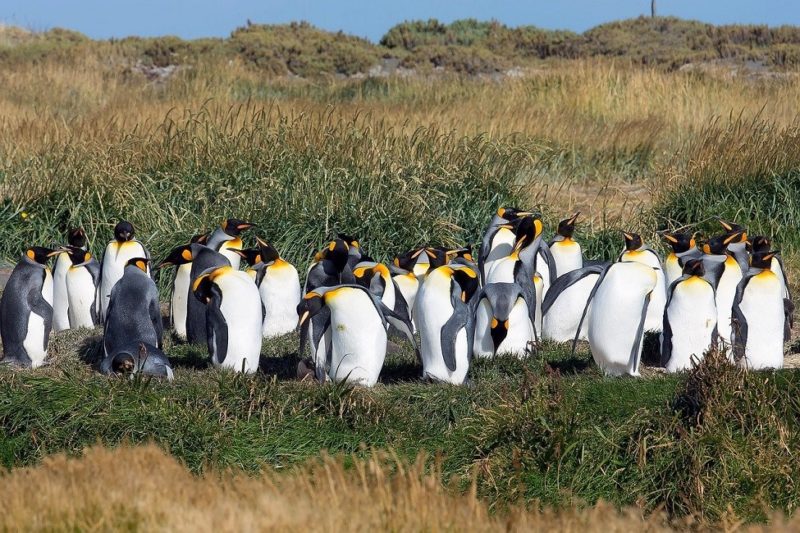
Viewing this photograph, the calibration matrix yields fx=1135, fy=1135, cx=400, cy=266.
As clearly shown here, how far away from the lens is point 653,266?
879cm

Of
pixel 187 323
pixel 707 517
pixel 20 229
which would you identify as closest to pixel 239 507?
pixel 707 517

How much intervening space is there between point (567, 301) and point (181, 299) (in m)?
3.10

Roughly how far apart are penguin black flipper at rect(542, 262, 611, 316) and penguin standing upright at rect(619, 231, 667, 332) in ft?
0.91

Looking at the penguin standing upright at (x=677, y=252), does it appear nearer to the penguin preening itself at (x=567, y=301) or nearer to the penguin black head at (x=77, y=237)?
the penguin preening itself at (x=567, y=301)

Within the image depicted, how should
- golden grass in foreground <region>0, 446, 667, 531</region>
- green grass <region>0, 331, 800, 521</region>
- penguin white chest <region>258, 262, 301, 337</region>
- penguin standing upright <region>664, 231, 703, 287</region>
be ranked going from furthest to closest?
penguin standing upright <region>664, 231, 703, 287</region> < penguin white chest <region>258, 262, 301, 337</region> < green grass <region>0, 331, 800, 521</region> < golden grass in foreground <region>0, 446, 667, 531</region>

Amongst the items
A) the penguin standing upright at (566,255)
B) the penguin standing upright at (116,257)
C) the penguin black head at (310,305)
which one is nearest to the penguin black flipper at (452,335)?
the penguin black head at (310,305)

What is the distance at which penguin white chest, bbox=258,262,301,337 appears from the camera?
884cm

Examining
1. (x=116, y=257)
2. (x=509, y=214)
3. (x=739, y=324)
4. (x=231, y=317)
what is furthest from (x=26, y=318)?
(x=739, y=324)

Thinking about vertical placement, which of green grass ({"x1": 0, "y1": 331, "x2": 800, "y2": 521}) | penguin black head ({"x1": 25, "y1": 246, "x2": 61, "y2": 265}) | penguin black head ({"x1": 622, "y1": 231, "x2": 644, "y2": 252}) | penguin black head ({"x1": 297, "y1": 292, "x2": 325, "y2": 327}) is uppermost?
penguin black head ({"x1": 25, "y1": 246, "x2": 61, "y2": 265})

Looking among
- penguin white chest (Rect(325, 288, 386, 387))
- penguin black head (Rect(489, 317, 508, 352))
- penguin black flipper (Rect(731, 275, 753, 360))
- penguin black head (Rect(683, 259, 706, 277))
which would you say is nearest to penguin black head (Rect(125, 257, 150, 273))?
penguin white chest (Rect(325, 288, 386, 387))

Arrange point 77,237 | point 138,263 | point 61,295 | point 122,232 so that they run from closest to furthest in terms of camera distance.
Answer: point 138,263 → point 122,232 → point 61,295 → point 77,237

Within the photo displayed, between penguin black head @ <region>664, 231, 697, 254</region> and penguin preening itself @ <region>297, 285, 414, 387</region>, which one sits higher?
penguin black head @ <region>664, 231, 697, 254</region>

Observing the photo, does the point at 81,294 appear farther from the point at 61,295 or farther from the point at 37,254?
the point at 37,254

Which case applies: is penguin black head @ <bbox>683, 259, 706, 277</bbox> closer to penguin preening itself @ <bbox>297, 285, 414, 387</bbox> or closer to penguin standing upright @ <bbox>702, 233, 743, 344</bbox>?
penguin standing upright @ <bbox>702, 233, 743, 344</bbox>
